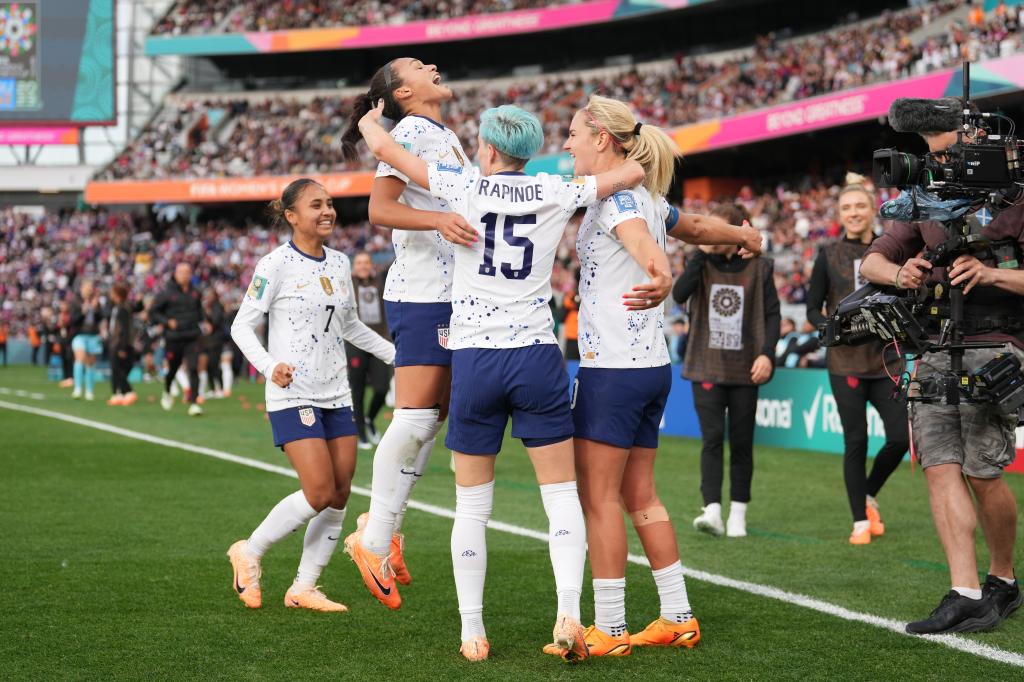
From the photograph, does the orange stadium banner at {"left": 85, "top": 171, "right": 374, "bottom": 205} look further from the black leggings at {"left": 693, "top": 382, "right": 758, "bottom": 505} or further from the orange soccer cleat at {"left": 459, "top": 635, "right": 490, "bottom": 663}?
the orange soccer cleat at {"left": 459, "top": 635, "right": 490, "bottom": 663}

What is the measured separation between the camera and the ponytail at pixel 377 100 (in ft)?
18.8

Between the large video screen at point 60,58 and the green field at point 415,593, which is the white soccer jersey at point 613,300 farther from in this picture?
the large video screen at point 60,58

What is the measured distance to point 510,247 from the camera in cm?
484

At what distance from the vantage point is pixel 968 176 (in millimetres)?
5129

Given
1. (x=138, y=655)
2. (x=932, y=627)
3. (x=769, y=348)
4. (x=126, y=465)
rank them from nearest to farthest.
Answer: (x=138, y=655)
(x=932, y=627)
(x=769, y=348)
(x=126, y=465)

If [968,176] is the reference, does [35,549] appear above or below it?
below

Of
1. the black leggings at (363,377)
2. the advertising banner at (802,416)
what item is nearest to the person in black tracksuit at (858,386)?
the advertising banner at (802,416)

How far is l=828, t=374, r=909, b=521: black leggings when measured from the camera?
8.09 metres

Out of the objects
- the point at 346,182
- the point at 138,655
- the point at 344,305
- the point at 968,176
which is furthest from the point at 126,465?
the point at 346,182

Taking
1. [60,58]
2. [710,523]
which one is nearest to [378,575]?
[710,523]

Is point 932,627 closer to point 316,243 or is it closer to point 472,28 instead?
point 316,243

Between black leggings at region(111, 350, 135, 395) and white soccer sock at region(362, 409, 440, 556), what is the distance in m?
15.9

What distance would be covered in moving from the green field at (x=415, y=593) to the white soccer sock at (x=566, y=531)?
0.37 meters

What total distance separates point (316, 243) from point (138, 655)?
2.19 meters
